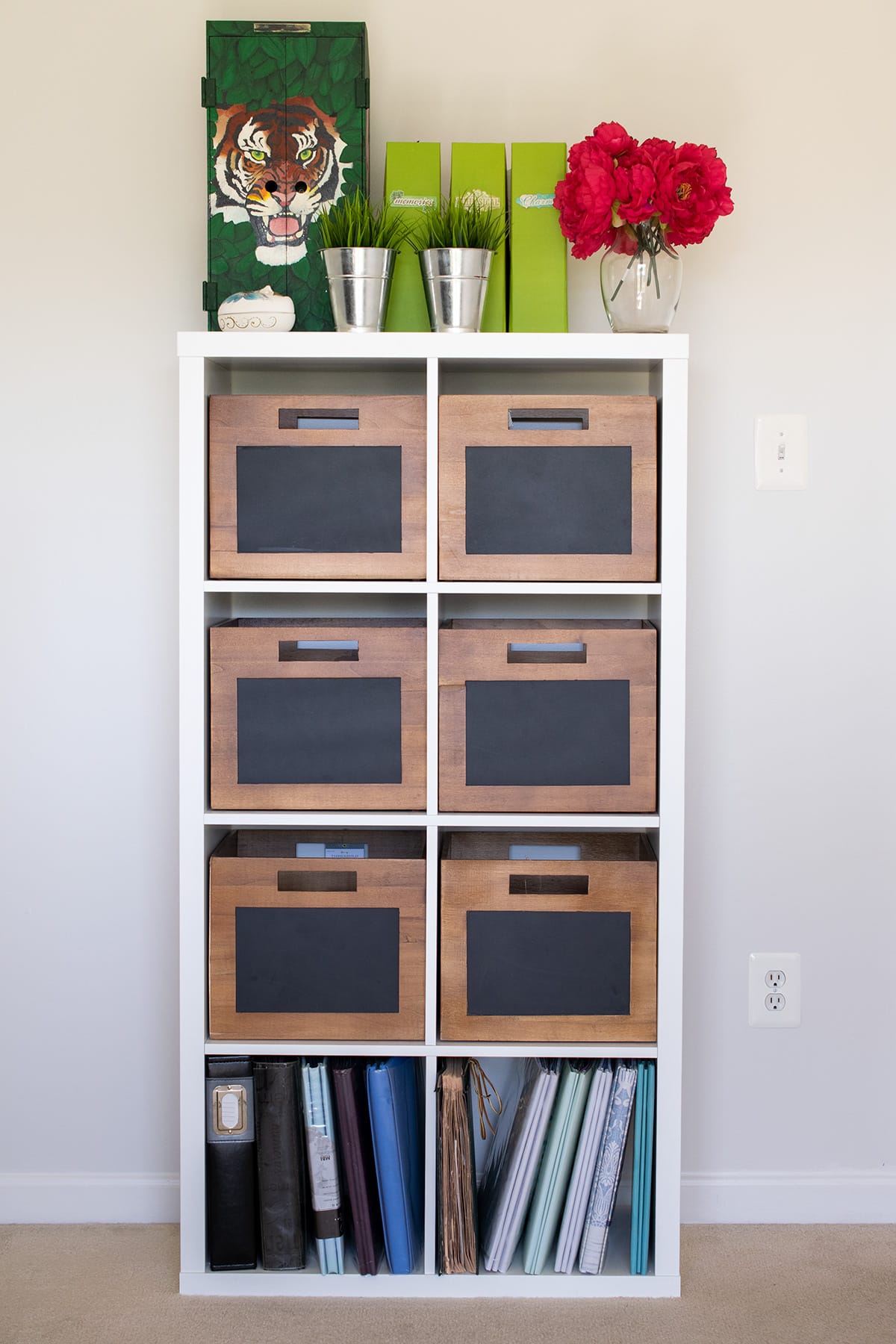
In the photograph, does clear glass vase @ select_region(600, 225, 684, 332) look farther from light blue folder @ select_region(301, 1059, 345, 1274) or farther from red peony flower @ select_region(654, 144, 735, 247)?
light blue folder @ select_region(301, 1059, 345, 1274)

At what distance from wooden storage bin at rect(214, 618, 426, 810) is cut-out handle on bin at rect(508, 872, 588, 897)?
0.66ft

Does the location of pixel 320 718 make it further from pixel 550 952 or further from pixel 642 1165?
pixel 642 1165

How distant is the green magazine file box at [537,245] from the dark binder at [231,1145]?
124 cm

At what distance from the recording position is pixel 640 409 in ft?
5.62

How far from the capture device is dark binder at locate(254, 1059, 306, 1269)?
5.74 feet

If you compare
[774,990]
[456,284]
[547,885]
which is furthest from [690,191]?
[774,990]

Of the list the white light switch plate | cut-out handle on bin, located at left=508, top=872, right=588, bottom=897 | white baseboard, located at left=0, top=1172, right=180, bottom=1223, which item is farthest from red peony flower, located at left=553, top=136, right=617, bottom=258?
white baseboard, located at left=0, top=1172, right=180, bottom=1223

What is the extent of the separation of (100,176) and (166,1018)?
4.80ft

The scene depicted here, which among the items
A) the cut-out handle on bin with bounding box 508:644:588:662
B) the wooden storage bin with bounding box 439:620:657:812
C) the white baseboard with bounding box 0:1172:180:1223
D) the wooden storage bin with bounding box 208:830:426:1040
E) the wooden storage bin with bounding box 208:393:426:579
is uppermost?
the wooden storage bin with bounding box 208:393:426:579

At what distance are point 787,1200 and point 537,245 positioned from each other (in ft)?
5.52

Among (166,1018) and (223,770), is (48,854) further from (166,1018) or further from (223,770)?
(223,770)

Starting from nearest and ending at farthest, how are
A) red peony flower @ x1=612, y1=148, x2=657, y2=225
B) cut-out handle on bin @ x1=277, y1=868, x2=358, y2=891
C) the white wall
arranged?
1. red peony flower @ x1=612, y1=148, x2=657, y2=225
2. cut-out handle on bin @ x1=277, y1=868, x2=358, y2=891
3. the white wall

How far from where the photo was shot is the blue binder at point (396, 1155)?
1.74 meters

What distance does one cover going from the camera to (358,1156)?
5.75 ft
